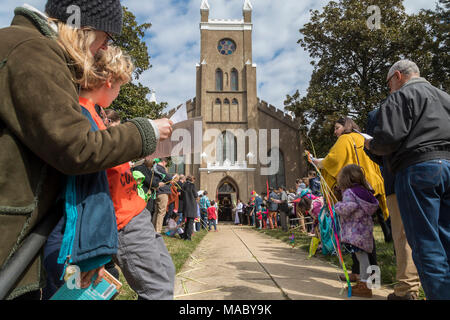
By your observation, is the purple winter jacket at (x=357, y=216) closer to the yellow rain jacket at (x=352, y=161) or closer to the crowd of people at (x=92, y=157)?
the yellow rain jacket at (x=352, y=161)

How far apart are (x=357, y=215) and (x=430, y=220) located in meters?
1.30

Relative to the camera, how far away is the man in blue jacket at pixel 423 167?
189 centimetres

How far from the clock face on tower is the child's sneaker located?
29.3 meters

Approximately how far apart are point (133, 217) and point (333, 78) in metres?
21.0

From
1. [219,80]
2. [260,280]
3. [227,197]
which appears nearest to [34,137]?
[260,280]

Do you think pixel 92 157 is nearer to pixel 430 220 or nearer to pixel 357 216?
pixel 430 220

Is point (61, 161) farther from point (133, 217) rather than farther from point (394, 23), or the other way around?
point (394, 23)

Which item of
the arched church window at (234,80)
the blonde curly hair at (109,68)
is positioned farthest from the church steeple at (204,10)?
the blonde curly hair at (109,68)

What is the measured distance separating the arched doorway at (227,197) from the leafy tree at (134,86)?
12.8 m

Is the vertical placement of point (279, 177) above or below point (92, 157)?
above

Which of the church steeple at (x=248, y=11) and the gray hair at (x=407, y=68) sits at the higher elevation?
the church steeple at (x=248, y=11)

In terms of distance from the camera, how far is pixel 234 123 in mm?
28266

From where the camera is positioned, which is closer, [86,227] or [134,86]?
[86,227]
